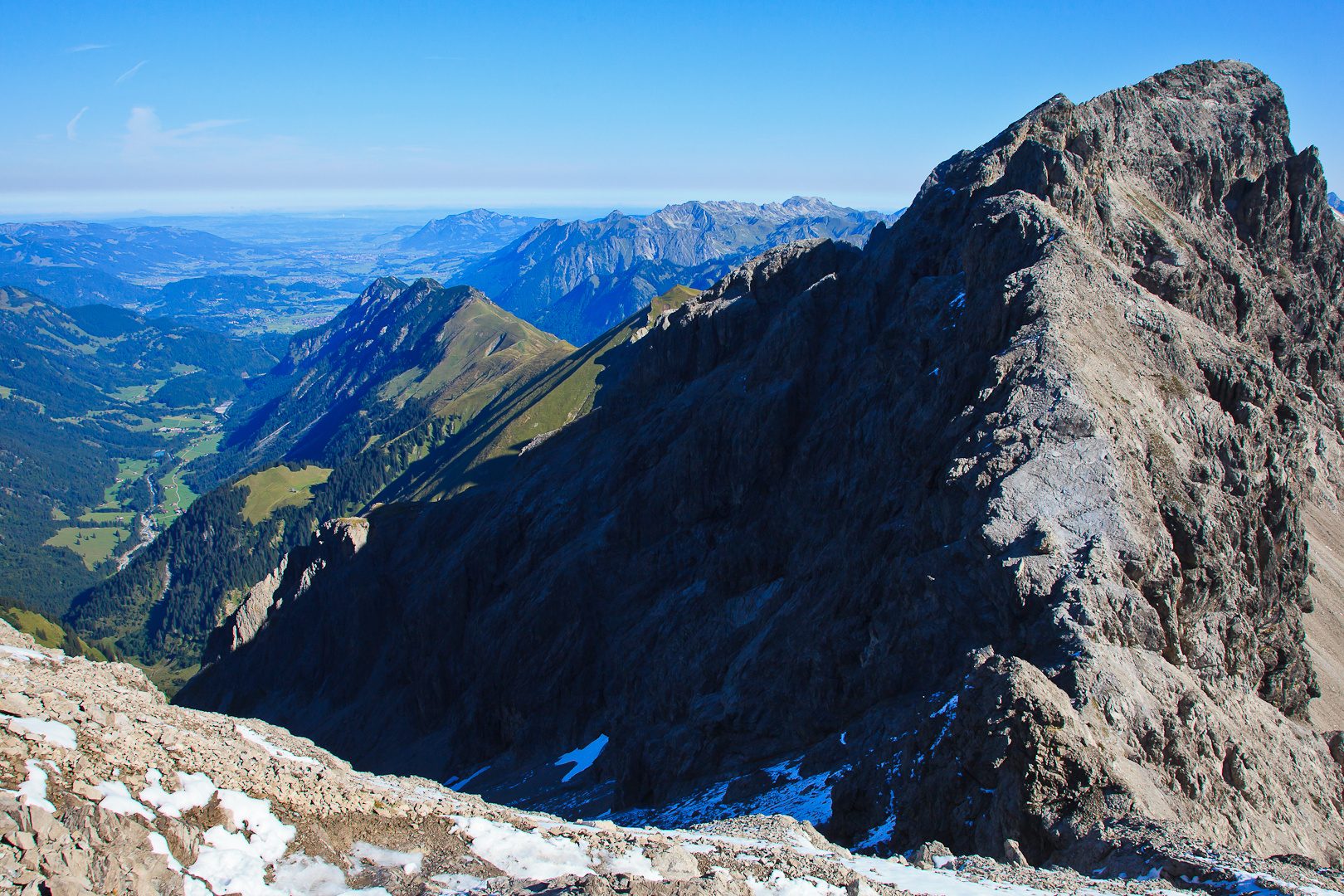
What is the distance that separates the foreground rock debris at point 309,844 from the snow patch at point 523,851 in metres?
0.07

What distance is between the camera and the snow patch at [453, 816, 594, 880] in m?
26.3

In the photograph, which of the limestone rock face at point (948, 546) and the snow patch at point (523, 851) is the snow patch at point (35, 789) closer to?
the snow patch at point (523, 851)

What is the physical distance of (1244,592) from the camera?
44562 mm

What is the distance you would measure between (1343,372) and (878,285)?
58.9 metres

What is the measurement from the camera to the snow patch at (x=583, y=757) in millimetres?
69438

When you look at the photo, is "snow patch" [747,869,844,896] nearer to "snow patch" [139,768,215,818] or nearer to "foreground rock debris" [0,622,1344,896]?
"foreground rock debris" [0,622,1344,896]

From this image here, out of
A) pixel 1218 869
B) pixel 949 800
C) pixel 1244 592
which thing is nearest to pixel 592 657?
pixel 949 800

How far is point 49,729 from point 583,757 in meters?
52.4

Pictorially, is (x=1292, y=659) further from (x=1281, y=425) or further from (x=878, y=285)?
(x=878, y=285)

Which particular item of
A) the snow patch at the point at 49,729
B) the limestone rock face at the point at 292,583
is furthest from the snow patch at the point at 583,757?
the limestone rock face at the point at 292,583

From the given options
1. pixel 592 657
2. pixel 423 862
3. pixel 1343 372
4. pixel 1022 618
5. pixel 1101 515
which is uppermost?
pixel 1343 372

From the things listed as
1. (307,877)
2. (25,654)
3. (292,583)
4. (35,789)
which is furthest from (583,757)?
(292,583)

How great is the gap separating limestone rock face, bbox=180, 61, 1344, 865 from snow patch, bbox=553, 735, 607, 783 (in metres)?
1.19

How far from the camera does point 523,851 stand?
2730cm
